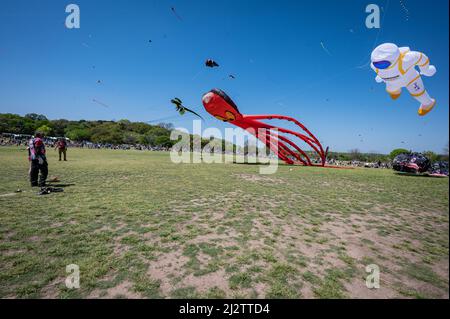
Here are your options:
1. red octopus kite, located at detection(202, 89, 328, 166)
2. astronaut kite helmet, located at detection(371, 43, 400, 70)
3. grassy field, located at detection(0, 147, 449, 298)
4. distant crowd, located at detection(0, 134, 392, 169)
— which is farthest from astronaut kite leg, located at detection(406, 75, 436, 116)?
distant crowd, located at detection(0, 134, 392, 169)

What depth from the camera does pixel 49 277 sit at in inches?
121

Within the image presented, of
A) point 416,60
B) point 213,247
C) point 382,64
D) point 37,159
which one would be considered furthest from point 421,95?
point 37,159

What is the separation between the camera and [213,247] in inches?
166

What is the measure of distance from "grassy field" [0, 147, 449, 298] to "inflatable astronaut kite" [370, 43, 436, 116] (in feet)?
15.3

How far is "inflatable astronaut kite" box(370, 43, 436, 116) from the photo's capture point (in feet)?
25.7

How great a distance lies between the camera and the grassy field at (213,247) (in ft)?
9.89

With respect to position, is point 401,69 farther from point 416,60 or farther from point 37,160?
point 37,160

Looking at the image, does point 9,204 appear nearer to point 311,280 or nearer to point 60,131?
point 311,280

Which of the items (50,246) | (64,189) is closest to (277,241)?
(50,246)

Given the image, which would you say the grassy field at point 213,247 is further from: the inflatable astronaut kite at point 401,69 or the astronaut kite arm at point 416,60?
the astronaut kite arm at point 416,60

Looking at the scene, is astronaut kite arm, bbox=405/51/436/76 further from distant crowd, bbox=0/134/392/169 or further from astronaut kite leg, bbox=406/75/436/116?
distant crowd, bbox=0/134/392/169

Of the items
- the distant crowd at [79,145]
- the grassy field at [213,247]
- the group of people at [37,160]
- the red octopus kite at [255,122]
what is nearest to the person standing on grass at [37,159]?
the group of people at [37,160]

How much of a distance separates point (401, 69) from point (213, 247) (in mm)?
9843
